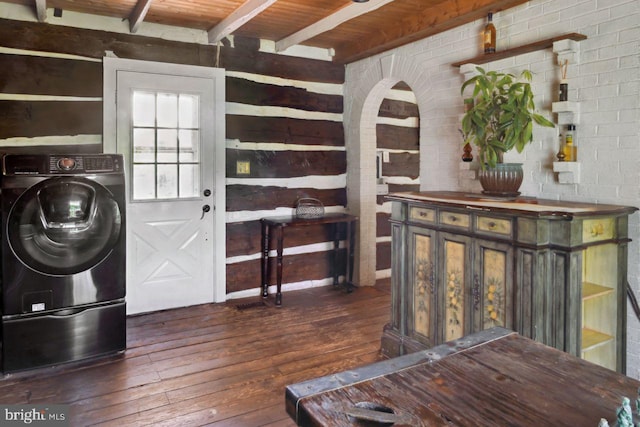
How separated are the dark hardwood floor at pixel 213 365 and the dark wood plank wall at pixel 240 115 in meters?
0.70

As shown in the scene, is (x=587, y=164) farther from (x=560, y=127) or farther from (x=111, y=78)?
(x=111, y=78)

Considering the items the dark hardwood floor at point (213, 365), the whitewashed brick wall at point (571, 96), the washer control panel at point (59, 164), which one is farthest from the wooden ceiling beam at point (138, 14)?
the dark hardwood floor at point (213, 365)

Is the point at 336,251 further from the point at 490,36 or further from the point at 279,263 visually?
the point at 490,36

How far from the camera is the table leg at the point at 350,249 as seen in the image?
472 cm

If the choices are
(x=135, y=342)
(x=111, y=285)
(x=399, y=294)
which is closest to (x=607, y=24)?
(x=399, y=294)

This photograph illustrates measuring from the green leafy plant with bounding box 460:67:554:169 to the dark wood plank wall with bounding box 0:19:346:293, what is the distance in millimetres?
2179

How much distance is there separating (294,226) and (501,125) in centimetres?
222

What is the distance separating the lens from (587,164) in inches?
104

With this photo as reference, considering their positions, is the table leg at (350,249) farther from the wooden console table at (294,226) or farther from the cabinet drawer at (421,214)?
the cabinet drawer at (421,214)

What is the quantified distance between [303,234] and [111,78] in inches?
89.5

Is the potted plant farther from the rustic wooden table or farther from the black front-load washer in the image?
the black front-load washer

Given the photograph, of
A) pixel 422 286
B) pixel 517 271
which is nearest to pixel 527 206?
pixel 517 271

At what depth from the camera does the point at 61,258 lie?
2.91 meters

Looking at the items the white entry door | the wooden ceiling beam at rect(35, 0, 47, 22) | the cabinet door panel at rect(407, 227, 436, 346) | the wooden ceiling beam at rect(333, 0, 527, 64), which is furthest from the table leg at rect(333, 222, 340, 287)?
the wooden ceiling beam at rect(35, 0, 47, 22)
